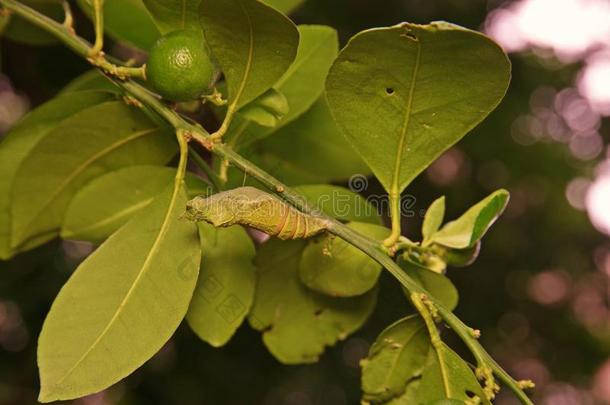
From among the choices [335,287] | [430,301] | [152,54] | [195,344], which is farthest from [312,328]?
[195,344]

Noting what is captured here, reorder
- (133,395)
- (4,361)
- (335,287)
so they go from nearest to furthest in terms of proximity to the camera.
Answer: (335,287) → (4,361) → (133,395)

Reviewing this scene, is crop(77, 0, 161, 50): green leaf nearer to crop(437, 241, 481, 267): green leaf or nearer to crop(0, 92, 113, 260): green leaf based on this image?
crop(0, 92, 113, 260): green leaf

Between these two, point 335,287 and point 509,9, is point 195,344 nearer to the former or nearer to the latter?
point 335,287

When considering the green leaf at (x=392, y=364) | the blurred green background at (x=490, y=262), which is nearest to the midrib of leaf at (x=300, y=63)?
the green leaf at (x=392, y=364)

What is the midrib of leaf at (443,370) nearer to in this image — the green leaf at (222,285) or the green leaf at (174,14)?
the green leaf at (222,285)

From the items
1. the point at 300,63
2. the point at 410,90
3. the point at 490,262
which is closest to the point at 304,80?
the point at 300,63

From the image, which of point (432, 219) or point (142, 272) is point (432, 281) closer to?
point (432, 219)

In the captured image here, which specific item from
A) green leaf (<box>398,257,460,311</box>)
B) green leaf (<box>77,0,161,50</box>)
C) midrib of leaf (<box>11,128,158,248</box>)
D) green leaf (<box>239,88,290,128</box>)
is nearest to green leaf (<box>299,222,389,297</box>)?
green leaf (<box>398,257,460,311</box>)
